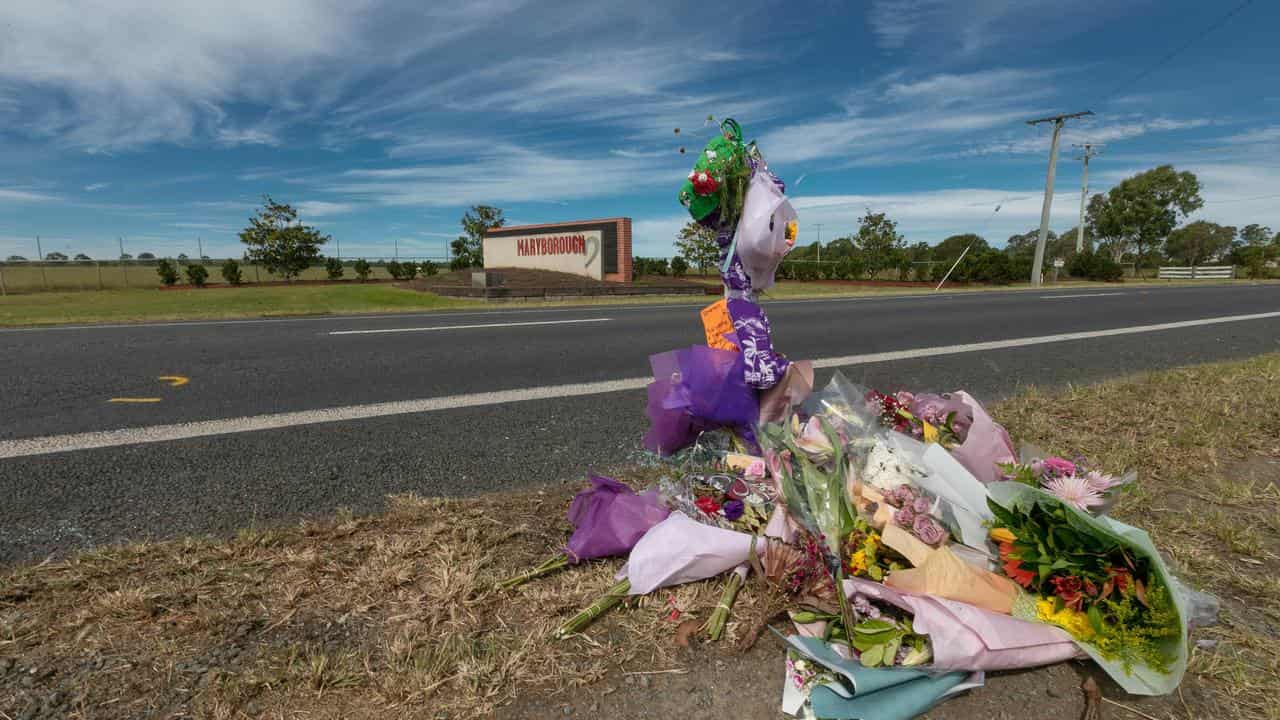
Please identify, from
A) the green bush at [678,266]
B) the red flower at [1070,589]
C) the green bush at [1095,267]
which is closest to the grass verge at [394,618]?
the red flower at [1070,589]

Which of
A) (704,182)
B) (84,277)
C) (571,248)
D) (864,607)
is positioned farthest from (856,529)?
(84,277)

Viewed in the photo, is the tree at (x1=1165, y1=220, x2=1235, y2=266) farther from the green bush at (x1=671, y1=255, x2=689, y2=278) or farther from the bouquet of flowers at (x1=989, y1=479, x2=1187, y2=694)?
the bouquet of flowers at (x1=989, y1=479, x2=1187, y2=694)

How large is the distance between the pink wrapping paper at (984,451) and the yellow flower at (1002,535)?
36cm

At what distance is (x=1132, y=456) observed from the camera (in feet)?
9.32

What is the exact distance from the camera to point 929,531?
1662mm

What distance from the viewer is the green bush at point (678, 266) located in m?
35.7

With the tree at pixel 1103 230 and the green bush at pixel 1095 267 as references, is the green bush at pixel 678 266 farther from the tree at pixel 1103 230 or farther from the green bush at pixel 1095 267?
the tree at pixel 1103 230

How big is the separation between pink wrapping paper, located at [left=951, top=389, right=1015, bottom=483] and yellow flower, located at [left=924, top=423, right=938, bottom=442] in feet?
0.27

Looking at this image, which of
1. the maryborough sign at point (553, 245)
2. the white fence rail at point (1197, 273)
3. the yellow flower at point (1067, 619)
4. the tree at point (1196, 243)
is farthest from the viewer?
the tree at point (1196, 243)

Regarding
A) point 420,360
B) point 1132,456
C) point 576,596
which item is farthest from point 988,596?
point 420,360

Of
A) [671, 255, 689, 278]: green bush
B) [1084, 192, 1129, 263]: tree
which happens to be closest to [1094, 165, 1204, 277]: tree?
[1084, 192, 1129, 263]: tree

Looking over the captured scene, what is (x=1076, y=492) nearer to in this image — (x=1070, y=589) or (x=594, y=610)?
(x=1070, y=589)

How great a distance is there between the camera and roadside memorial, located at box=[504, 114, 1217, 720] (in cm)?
137

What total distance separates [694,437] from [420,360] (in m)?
3.86
